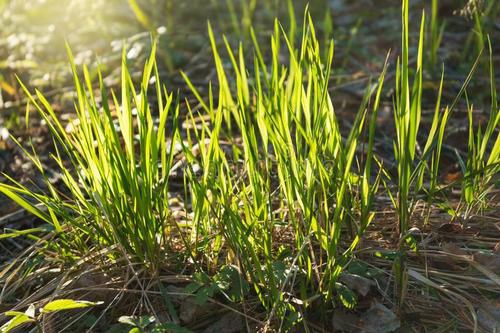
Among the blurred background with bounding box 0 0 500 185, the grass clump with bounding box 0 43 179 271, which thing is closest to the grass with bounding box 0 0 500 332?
the grass clump with bounding box 0 43 179 271

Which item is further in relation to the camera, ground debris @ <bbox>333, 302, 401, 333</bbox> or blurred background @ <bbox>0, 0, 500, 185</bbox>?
blurred background @ <bbox>0, 0, 500, 185</bbox>

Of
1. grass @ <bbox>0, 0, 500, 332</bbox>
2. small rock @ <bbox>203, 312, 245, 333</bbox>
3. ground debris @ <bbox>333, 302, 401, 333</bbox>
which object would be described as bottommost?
small rock @ <bbox>203, 312, 245, 333</bbox>

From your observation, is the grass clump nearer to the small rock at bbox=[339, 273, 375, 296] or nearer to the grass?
the grass

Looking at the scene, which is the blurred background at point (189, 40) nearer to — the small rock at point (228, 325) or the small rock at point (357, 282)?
the small rock at point (357, 282)

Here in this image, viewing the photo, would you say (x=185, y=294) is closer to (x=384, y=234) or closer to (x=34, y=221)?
(x=384, y=234)

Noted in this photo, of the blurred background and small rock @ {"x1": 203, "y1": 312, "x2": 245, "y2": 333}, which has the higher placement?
the blurred background

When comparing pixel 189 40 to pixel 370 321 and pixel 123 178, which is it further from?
pixel 370 321

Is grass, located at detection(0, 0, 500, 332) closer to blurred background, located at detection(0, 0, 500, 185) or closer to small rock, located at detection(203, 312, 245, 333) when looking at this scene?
small rock, located at detection(203, 312, 245, 333)

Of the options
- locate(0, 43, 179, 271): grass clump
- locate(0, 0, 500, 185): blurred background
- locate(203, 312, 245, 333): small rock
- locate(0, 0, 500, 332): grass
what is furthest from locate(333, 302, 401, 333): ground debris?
locate(0, 0, 500, 185): blurred background

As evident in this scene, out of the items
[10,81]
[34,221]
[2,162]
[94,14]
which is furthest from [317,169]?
[94,14]

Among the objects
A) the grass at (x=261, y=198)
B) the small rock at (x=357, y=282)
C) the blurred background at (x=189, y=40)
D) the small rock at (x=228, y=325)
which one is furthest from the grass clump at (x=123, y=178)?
the blurred background at (x=189, y=40)

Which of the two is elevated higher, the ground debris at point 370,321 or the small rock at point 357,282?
the small rock at point 357,282

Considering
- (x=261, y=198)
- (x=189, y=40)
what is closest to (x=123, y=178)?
(x=261, y=198)
